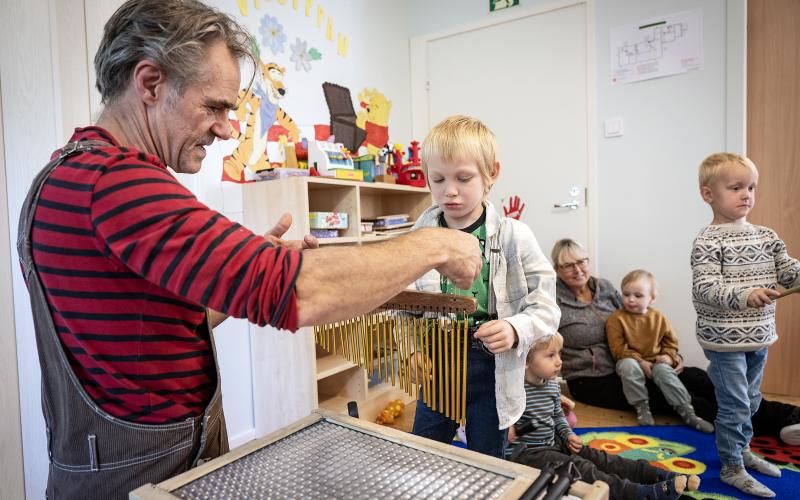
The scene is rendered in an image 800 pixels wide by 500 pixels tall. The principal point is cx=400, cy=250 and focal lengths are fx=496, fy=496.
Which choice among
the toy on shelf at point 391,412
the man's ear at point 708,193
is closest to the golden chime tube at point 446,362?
the man's ear at point 708,193

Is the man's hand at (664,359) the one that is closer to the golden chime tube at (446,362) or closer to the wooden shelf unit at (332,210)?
the wooden shelf unit at (332,210)

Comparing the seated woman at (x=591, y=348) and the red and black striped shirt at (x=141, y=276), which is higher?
the red and black striped shirt at (x=141, y=276)

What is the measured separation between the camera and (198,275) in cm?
74

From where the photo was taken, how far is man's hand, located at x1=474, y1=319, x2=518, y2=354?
1303mm

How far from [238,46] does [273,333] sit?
2.05 m

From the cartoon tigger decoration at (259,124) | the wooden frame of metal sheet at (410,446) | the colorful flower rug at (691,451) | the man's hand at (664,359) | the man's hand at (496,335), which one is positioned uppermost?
the cartoon tigger decoration at (259,124)

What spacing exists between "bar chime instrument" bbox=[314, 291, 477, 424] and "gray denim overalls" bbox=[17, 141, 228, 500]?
56 cm

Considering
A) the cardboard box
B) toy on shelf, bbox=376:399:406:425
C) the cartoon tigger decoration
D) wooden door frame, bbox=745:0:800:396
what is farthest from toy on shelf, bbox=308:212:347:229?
wooden door frame, bbox=745:0:800:396

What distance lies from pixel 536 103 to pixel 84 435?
13.3 feet

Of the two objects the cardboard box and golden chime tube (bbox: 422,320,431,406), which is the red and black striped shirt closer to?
golden chime tube (bbox: 422,320,431,406)

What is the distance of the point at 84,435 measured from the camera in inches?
36.3

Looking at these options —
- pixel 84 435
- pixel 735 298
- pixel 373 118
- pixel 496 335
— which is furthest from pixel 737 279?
pixel 373 118

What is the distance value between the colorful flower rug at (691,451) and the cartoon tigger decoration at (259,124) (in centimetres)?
261

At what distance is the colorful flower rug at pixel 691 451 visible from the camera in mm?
2285
